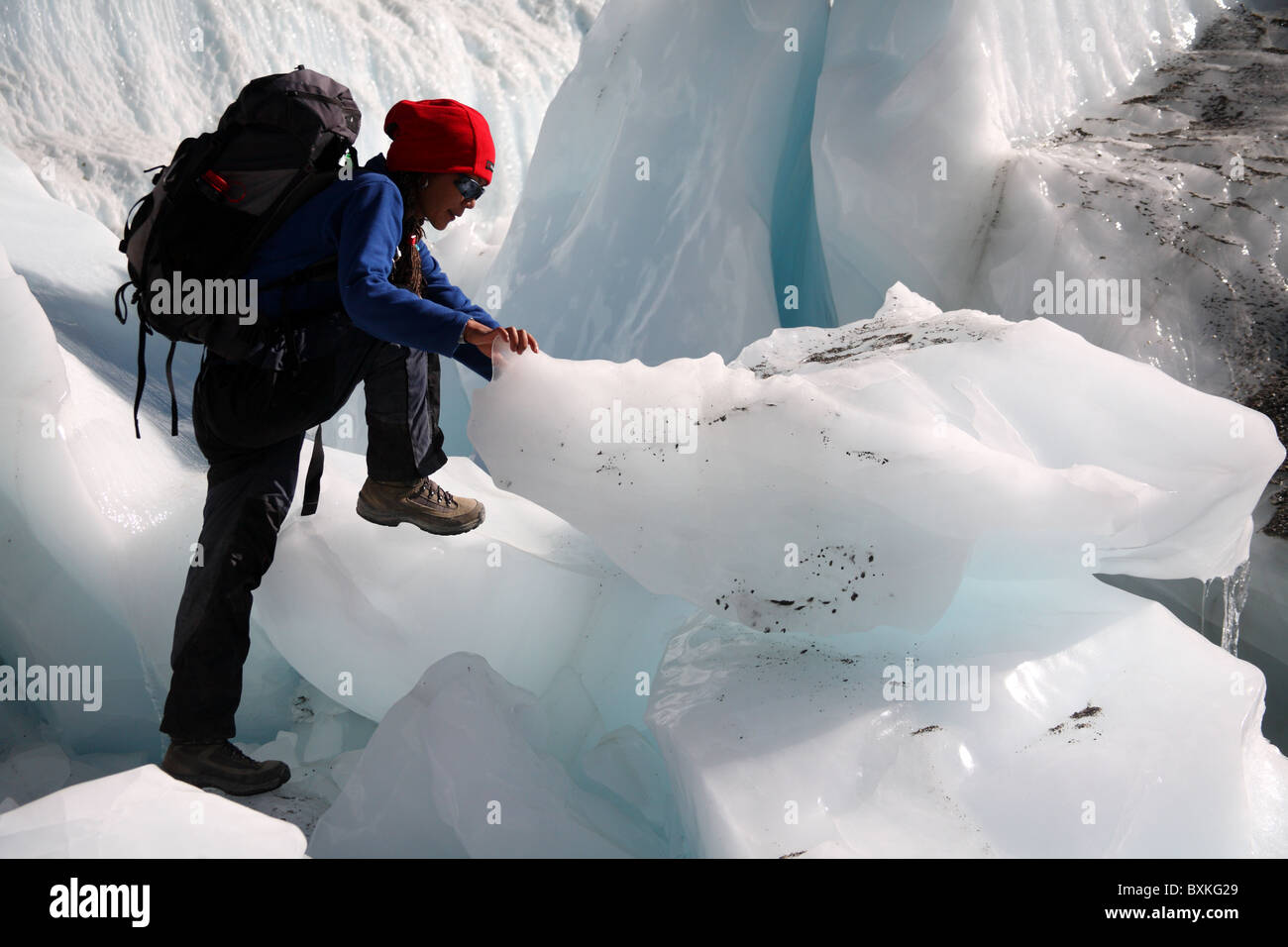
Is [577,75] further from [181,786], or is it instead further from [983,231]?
[181,786]

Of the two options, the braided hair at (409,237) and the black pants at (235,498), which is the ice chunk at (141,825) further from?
the braided hair at (409,237)

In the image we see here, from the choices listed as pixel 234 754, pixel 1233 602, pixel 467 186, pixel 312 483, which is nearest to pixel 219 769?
pixel 234 754

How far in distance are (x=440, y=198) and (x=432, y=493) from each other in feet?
1.90

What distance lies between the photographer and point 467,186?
1.82 m

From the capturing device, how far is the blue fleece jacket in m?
1.60

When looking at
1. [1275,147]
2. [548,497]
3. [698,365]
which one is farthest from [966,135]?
[548,497]

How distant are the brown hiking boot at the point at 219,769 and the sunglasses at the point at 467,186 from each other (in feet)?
3.35

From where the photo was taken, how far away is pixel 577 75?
3.28 m

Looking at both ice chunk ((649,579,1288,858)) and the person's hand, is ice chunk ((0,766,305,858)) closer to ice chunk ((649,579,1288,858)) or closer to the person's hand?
ice chunk ((649,579,1288,858))

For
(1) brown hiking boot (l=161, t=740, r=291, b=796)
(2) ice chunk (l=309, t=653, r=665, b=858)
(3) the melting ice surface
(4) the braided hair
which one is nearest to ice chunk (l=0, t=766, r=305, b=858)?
(2) ice chunk (l=309, t=653, r=665, b=858)

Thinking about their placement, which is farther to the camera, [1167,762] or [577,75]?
[577,75]

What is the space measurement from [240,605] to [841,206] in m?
1.80

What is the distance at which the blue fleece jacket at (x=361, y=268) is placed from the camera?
5.26 feet
